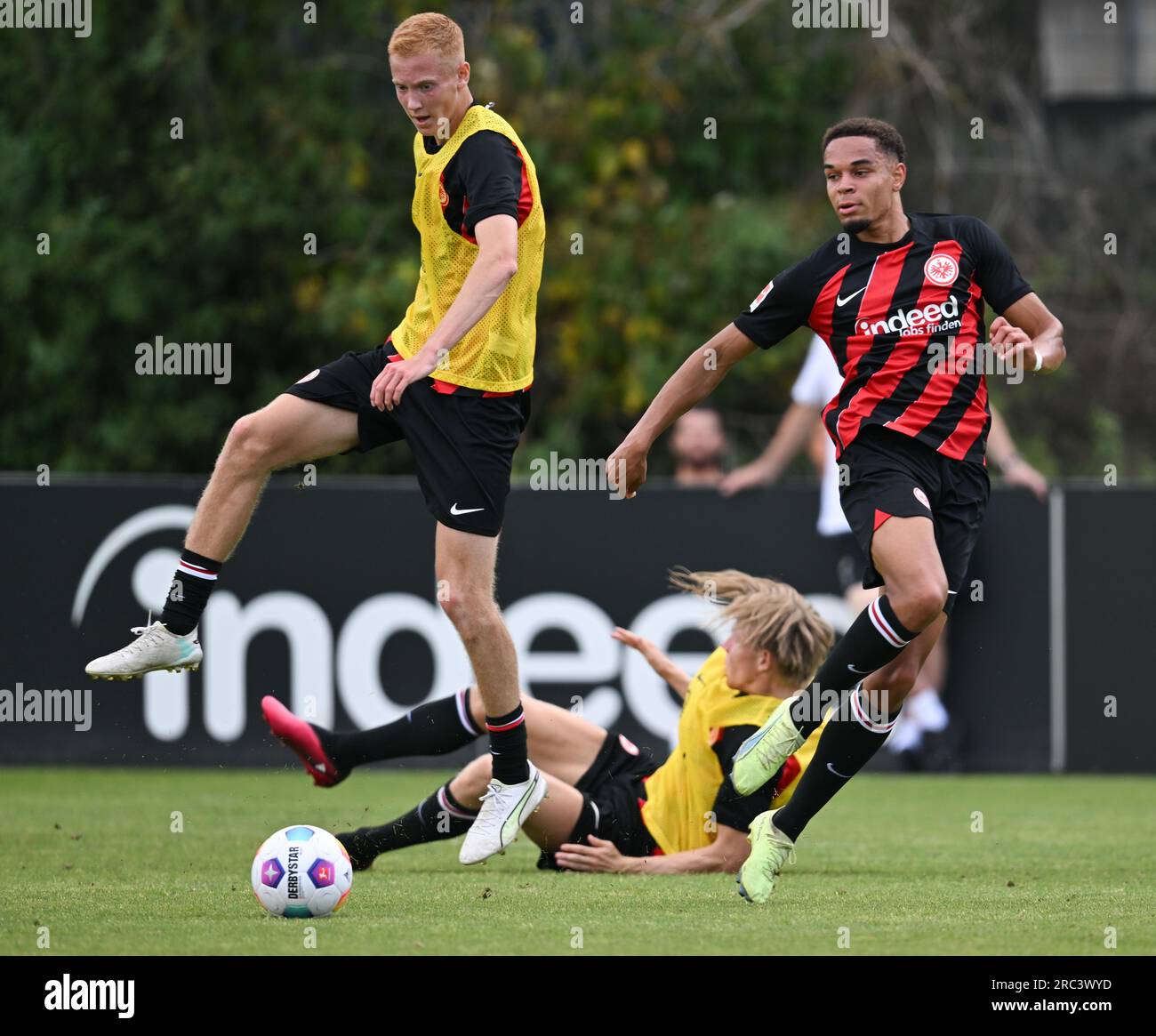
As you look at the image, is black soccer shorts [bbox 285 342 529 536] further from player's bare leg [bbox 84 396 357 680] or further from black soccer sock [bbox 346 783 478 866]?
black soccer sock [bbox 346 783 478 866]

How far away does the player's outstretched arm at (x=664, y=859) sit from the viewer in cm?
631

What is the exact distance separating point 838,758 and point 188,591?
2.13 meters

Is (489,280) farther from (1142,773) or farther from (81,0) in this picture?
(81,0)

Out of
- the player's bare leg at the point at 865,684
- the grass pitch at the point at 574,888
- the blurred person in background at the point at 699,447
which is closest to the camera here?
the grass pitch at the point at 574,888

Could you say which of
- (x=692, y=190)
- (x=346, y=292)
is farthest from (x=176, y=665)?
(x=692, y=190)

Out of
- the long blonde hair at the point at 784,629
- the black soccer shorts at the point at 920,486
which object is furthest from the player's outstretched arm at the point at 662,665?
the black soccer shorts at the point at 920,486

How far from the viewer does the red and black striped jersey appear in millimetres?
5969

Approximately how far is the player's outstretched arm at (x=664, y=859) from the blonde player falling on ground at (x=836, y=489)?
12.7 feet

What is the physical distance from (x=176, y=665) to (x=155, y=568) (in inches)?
174

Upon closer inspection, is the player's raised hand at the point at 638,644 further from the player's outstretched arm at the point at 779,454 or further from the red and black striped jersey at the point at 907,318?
the player's outstretched arm at the point at 779,454

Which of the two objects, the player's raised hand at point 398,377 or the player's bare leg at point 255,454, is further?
the player's bare leg at point 255,454

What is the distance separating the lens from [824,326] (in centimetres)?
613

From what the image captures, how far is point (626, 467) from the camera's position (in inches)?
242

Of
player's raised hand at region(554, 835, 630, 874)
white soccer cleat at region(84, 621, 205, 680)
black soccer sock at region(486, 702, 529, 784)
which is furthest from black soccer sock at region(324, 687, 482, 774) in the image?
white soccer cleat at region(84, 621, 205, 680)
